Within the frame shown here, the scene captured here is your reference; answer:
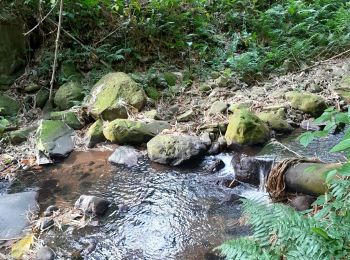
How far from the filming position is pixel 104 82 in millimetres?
6742

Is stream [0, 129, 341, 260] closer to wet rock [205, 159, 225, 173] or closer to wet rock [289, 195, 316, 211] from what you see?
wet rock [205, 159, 225, 173]

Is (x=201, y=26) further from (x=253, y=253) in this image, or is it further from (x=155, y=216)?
(x=253, y=253)

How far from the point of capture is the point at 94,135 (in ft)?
19.3

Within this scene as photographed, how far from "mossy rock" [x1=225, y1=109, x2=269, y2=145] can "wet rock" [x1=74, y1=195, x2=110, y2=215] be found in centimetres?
199

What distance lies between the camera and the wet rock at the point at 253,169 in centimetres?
452

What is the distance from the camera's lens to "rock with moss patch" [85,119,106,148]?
584cm

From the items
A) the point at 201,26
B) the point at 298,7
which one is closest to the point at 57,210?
the point at 201,26

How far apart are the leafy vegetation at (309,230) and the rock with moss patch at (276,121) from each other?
116 inches

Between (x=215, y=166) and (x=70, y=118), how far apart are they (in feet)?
8.93

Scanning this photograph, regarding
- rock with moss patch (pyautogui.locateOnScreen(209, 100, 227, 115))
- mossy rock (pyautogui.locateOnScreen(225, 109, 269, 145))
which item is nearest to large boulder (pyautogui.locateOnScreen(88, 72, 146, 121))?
rock with moss patch (pyautogui.locateOnScreen(209, 100, 227, 115))

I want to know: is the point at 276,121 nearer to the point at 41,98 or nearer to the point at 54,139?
the point at 54,139

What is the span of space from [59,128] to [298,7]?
6078 millimetres

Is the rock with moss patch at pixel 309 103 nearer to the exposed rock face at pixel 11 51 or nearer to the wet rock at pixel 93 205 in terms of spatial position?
the wet rock at pixel 93 205

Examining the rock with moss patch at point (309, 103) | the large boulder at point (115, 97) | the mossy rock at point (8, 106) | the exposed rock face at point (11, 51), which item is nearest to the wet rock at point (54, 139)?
the large boulder at point (115, 97)
